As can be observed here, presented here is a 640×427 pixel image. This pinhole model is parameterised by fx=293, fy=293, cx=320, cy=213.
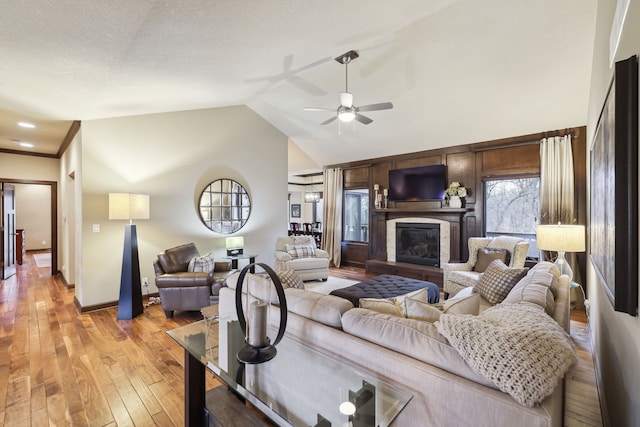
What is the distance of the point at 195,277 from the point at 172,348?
94cm

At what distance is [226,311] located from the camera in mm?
2348

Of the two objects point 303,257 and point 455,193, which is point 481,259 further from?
point 303,257

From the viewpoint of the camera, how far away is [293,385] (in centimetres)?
147

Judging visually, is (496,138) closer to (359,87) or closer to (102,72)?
(359,87)

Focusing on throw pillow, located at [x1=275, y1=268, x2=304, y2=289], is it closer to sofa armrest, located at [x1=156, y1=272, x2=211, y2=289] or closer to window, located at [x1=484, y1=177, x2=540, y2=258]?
sofa armrest, located at [x1=156, y1=272, x2=211, y2=289]

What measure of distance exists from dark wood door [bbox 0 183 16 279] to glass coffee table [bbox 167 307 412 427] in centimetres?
645

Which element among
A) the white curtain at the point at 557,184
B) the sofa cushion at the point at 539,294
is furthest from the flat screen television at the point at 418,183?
the sofa cushion at the point at 539,294

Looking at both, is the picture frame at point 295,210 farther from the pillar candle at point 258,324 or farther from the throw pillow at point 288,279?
the pillar candle at point 258,324

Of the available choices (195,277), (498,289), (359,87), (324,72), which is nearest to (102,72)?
(195,277)

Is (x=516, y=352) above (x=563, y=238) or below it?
below

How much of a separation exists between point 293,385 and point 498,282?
238 cm

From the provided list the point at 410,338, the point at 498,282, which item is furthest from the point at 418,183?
the point at 410,338

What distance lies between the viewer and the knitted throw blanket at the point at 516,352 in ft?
3.34

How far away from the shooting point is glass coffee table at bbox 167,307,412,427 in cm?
125
